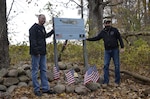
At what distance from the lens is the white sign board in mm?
10719

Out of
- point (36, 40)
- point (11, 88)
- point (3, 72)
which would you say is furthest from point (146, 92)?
point (3, 72)

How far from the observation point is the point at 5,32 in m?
11.4

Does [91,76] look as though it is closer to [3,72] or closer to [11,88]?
[11,88]

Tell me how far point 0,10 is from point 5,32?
81 cm

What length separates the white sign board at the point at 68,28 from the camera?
1072 centimetres

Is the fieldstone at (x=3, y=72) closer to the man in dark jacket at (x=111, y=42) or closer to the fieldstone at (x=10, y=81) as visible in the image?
the fieldstone at (x=10, y=81)

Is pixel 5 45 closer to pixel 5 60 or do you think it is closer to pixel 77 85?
pixel 5 60

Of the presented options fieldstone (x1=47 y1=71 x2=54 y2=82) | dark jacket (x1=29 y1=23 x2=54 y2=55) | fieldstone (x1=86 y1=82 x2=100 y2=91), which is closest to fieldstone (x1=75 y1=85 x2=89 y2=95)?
fieldstone (x1=86 y1=82 x2=100 y2=91)

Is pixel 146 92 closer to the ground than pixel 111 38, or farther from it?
closer to the ground

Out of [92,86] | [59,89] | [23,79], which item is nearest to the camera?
[59,89]

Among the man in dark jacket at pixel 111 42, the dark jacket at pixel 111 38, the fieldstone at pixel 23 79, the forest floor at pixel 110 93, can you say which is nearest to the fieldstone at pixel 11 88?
the forest floor at pixel 110 93

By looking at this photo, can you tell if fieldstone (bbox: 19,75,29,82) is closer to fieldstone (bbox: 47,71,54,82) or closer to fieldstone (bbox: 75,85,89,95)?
fieldstone (bbox: 47,71,54,82)

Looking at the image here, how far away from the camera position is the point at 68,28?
10.9m

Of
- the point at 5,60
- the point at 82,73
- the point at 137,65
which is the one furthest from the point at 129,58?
the point at 5,60
